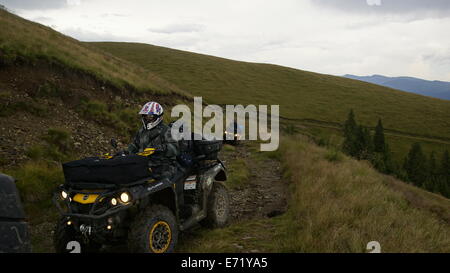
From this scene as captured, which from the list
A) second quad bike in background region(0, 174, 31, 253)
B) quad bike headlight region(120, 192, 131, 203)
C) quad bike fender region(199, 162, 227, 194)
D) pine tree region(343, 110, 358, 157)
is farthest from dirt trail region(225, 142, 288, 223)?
pine tree region(343, 110, 358, 157)

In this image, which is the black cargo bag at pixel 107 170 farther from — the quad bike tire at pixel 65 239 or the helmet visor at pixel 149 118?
the helmet visor at pixel 149 118

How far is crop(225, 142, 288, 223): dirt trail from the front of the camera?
8.15 metres

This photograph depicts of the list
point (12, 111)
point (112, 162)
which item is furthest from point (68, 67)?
point (112, 162)

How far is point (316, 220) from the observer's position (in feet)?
20.3

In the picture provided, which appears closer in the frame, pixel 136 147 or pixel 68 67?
pixel 136 147

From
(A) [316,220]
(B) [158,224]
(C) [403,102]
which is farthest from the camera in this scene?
(C) [403,102]

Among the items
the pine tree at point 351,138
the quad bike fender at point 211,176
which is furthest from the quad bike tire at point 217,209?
the pine tree at point 351,138

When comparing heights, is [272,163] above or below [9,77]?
below

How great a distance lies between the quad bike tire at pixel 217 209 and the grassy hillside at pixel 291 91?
61.9m

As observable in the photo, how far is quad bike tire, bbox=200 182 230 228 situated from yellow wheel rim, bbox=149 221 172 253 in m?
1.66

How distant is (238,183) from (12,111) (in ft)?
26.0

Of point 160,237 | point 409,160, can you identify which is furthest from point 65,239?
point 409,160

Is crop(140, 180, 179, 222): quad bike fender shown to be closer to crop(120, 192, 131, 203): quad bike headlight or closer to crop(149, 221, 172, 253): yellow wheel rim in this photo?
crop(149, 221, 172, 253): yellow wheel rim
